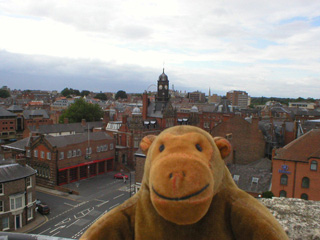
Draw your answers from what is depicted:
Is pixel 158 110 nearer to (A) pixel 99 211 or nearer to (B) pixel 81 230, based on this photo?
(A) pixel 99 211

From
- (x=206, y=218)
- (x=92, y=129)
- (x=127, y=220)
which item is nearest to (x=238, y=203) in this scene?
(x=206, y=218)

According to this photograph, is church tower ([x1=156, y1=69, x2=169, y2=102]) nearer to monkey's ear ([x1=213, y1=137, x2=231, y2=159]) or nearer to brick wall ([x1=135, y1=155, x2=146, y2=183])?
brick wall ([x1=135, y1=155, x2=146, y2=183])

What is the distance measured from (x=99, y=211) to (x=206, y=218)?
1024 inches

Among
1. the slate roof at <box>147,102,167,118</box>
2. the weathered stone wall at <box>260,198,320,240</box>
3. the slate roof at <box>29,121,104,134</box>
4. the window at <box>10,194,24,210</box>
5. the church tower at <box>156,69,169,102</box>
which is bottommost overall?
the window at <box>10,194,24,210</box>

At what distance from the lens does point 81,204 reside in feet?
97.0

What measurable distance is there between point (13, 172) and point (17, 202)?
2.71 metres

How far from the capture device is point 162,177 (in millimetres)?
3574

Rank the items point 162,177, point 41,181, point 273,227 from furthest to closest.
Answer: point 41,181
point 273,227
point 162,177

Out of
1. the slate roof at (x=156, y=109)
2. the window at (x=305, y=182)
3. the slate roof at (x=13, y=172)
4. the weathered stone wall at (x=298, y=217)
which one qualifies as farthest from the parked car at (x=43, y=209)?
the slate roof at (x=156, y=109)

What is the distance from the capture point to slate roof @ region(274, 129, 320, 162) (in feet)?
74.0

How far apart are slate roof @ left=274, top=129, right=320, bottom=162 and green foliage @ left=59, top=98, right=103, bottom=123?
189 ft

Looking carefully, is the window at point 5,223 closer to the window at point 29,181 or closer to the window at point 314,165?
the window at point 29,181

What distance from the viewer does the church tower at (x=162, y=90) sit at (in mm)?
58838

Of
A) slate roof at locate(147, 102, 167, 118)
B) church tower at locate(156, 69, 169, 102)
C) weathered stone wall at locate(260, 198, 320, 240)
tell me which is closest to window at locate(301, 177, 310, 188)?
weathered stone wall at locate(260, 198, 320, 240)
